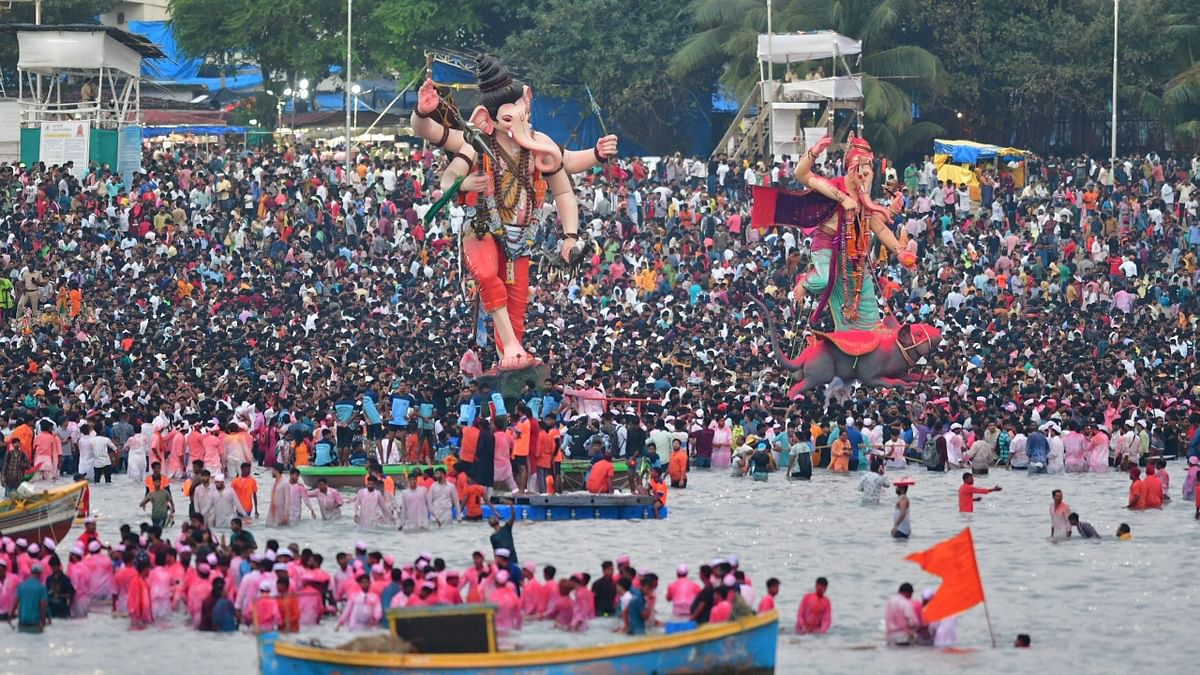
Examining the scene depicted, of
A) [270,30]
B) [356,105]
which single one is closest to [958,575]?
[270,30]

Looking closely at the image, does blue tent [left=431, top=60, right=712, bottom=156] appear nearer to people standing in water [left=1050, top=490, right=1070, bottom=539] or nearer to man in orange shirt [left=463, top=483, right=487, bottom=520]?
man in orange shirt [left=463, top=483, right=487, bottom=520]

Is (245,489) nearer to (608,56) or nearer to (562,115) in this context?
(608,56)

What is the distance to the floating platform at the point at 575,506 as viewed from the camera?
3212 centimetres

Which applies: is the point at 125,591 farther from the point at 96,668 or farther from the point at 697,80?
the point at 697,80

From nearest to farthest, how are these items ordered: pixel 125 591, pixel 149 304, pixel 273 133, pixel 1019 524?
pixel 125 591 < pixel 1019 524 < pixel 149 304 < pixel 273 133

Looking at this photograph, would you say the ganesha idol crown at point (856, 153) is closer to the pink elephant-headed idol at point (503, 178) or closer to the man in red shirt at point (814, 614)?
the pink elephant-headed idol at point (503, 178)

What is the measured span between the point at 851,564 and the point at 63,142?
27512mm

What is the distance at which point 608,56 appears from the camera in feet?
199

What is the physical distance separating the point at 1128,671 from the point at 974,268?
2324 centimetres

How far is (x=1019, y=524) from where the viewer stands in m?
32.8

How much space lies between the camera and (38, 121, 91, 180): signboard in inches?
2084

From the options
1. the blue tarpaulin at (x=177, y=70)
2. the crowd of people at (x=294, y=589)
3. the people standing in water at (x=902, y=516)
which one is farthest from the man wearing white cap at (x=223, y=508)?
the blue tarpaulin at (x=177, y=70)

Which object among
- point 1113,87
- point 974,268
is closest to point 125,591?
point 974,268

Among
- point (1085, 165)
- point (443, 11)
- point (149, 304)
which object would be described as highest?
point (443, 11)
